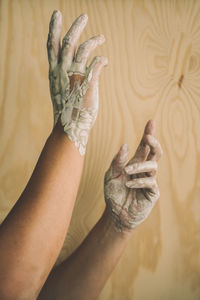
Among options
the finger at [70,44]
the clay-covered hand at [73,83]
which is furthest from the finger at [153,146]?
the finger at [70,44]

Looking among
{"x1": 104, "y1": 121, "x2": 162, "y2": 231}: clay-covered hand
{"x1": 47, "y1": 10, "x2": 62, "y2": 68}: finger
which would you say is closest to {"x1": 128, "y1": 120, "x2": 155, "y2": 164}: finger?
{"x1": 104, "y1": 121, "x2": 162, "y2": 231}: clay-covered hand

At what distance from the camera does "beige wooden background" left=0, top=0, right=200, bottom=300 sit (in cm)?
86

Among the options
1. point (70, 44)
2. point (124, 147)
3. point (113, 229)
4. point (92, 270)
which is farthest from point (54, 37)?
point (92, 270)

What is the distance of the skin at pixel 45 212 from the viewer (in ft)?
1.62

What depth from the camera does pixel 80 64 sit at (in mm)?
650

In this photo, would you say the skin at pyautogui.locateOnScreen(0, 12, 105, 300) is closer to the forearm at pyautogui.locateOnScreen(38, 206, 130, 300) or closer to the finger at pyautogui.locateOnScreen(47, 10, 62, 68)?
the finger at pyautogui.locateOnScreen(47, 10, 62, 68)

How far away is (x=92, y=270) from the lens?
80cm

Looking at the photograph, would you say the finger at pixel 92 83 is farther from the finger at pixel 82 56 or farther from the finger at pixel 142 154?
the finger at pixel 142 154

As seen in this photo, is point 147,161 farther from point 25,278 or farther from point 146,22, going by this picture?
point 146,22

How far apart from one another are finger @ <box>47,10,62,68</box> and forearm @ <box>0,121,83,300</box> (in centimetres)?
17

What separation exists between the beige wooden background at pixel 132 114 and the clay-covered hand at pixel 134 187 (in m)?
0.17

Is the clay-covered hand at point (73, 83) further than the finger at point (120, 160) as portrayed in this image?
No

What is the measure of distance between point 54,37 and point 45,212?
1.30 ft

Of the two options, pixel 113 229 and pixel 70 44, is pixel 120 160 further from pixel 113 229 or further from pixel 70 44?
pixel 70 44
